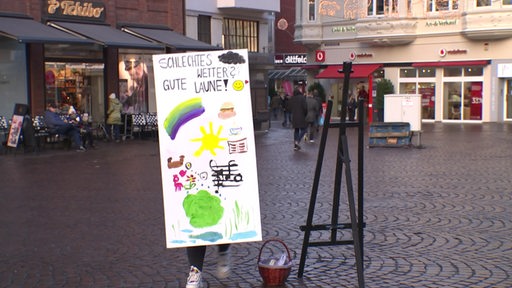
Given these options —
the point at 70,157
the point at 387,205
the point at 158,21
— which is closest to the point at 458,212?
the point at 387,205

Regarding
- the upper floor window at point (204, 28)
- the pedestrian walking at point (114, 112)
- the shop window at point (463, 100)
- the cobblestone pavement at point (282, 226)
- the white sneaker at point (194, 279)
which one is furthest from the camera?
the shop window at point (463, 100)

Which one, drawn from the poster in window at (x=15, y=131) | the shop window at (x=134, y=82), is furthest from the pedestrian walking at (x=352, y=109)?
the poster in window at (x=15, y=131)

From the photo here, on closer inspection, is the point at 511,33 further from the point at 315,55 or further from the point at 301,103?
the point at 301,103

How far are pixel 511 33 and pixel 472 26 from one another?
1881 mm

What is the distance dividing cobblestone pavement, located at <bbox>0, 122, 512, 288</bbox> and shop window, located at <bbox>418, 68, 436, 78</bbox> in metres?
21.3

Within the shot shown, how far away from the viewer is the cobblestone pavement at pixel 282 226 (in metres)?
6.32

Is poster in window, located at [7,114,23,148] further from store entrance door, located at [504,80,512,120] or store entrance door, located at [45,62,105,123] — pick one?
store entrance door, located at [504,80,512,120]

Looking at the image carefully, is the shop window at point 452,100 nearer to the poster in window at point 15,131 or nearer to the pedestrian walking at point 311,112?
the pedestrian walking at point 311,112

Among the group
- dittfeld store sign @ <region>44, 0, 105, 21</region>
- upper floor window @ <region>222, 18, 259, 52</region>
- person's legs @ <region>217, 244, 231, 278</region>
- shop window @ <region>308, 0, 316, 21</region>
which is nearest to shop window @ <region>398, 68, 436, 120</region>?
shop window @ <region>308, 0, 316, 21</region>

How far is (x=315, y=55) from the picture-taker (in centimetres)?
4116

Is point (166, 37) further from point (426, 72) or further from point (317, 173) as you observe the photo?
point (317, 173)

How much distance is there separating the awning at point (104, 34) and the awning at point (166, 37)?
626mm

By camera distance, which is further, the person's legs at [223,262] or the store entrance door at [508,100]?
the store entrance door at [508,100]

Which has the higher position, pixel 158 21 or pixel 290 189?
pixel 158 21
